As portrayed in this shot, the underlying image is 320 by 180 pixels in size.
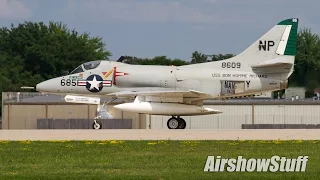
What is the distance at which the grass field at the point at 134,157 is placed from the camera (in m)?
18.6

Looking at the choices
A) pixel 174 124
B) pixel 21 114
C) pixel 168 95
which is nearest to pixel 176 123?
pixel 174 124

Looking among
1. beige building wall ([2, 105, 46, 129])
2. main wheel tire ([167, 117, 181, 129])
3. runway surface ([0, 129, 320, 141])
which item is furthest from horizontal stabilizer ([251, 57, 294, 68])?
beige building wall ([2, 105, 46, 129])

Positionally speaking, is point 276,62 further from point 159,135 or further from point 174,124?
point 159,135

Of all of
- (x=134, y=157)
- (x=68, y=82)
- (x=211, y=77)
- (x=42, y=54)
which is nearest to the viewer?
(x=134, y=157)

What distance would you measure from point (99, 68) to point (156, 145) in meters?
12.8

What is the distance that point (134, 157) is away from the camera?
73.4 feet

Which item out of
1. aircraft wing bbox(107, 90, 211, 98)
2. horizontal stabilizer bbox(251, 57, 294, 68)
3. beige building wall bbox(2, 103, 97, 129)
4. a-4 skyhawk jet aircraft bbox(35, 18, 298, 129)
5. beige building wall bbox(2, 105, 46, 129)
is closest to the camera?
aircraft wing bbox(107, 90, 211, 98)

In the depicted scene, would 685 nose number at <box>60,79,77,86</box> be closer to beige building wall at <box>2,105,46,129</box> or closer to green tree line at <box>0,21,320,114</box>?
beige building wall at <box>2,105,46,129</box>

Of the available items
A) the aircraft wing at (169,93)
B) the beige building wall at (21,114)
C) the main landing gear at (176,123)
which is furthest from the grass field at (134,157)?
the beige building wall at (21,114)

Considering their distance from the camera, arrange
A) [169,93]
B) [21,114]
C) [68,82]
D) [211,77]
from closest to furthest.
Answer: [169,93]
[211,77]
[68,82]
[21,114]

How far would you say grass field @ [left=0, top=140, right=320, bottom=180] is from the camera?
18.6 meters

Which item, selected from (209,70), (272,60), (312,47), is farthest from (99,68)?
(312,47)

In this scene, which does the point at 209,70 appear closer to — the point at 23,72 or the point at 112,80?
the point at 112,80

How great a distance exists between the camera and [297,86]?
47.2 metres
